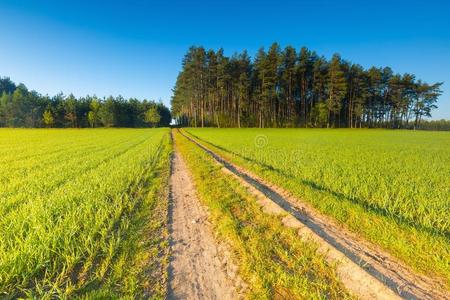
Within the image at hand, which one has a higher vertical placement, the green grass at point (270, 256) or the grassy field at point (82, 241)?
the grassy field at point (82, 241)

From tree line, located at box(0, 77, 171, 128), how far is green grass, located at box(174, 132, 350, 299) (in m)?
100

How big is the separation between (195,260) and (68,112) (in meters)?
106

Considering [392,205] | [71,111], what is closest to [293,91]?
[392,205]

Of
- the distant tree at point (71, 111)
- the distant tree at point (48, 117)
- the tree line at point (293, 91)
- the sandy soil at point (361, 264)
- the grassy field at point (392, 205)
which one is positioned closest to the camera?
the sandy soil at point (361, 264)

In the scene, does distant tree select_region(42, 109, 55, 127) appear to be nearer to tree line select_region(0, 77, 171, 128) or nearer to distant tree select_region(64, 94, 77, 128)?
tree line select_region(0, 77, 171, 128)

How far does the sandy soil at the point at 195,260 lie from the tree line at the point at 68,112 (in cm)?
9992

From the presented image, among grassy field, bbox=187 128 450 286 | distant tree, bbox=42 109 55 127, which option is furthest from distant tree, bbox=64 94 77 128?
grassy field, bbox=187 128 450 286

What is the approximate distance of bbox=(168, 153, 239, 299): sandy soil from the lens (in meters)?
2.71

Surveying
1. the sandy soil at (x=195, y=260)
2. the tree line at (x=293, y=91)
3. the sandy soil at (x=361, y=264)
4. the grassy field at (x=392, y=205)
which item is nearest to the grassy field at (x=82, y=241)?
the sandy soil at (x=195, y=260)

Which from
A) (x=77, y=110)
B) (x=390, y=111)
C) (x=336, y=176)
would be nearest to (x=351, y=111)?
(x=390, y=111)

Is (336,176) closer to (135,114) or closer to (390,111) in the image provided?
(390,111)

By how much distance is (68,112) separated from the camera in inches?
3383

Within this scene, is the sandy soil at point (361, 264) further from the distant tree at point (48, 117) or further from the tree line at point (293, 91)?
the distant tree at point (48, 117)

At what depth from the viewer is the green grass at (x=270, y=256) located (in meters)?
2.67
